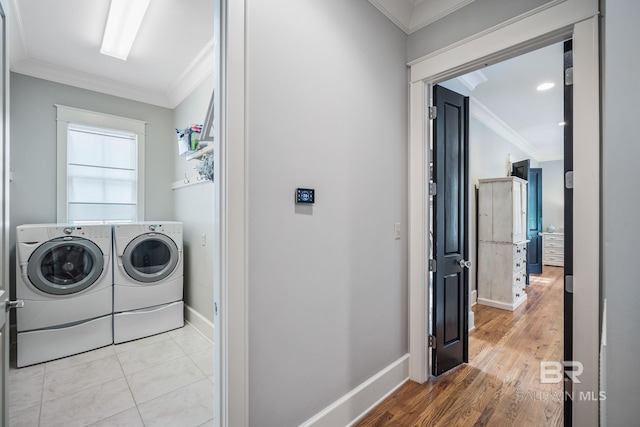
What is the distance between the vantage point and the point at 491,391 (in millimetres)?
2039

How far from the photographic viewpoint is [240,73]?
1224 mm

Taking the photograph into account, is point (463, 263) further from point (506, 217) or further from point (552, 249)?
point (552, 249)

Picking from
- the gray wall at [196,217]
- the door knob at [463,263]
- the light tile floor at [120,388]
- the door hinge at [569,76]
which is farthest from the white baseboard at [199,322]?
the door hinge at [569,76]

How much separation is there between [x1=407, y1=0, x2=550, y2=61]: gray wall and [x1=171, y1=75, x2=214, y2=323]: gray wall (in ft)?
6.52

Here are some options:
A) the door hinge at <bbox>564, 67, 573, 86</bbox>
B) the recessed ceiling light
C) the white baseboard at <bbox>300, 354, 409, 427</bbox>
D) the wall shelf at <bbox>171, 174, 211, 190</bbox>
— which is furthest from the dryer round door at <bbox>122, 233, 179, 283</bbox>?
the recessed ceiling light

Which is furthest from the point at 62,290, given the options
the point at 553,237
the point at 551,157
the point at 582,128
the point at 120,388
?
the point at 551,157

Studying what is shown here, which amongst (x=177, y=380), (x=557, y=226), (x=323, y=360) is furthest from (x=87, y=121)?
(x=557, y=226)

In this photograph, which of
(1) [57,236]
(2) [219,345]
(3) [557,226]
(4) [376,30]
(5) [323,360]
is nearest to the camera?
(2) [219,345]

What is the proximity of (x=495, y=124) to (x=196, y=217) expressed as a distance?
15.8 ft

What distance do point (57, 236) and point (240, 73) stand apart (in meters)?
2.55

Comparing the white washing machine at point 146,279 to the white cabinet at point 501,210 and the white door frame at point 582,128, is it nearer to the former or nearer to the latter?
the white door frame at point 582,128

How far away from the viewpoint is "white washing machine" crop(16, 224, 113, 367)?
7.87 feet

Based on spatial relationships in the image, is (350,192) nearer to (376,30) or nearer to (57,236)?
(376,30)

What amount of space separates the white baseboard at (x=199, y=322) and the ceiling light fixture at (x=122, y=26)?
2797mm
